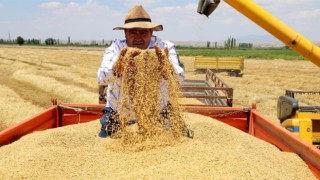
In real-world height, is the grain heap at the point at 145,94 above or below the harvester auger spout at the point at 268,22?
below

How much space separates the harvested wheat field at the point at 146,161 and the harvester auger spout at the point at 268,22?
98cm

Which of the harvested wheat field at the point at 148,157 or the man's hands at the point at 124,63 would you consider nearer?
the harvested wheat field at the point at 148,157

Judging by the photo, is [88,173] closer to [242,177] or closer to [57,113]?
[242,177]

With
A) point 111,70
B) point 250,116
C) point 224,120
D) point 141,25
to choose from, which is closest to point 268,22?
point 141,25

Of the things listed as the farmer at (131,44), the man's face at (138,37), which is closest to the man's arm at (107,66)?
the farmer at (131,44)

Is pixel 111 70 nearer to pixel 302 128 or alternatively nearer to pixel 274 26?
pixel 274 26

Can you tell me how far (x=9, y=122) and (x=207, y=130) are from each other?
7527mm

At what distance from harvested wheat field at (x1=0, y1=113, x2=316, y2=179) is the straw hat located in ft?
3.49

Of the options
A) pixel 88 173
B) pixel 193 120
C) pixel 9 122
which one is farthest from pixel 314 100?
pixel 88 173

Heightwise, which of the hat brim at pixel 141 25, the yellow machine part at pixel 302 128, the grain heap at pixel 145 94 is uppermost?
the hat brim at pixel 141 25

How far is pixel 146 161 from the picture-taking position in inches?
116

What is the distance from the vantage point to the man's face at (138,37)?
384 cm

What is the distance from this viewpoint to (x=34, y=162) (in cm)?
287

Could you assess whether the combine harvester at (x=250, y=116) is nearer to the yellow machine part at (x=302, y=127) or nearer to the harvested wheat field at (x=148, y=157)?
the harvested wheat field at (x=148, y=157)
